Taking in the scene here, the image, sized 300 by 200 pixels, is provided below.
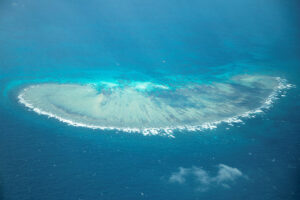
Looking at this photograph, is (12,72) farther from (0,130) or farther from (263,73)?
(263,73)

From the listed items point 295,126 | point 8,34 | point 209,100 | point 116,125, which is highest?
point 8,34

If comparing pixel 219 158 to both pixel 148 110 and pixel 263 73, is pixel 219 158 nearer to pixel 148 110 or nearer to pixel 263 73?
pixel 148 110

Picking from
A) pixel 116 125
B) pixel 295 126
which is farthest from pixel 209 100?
pixel 116 125

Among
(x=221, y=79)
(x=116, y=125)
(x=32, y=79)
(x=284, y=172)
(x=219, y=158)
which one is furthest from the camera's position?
(x=221, y=79)

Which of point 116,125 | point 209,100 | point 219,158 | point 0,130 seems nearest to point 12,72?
point 0,130

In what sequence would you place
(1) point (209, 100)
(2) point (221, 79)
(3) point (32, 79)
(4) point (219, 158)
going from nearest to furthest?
1. (4) point (219, 158)
2. (1) point (209, 100)
3. (3) point (32, 79)
4. (2) point (221, 79)

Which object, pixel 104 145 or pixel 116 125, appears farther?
pixel 116 125

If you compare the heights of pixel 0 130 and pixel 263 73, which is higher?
pixel 263 73
